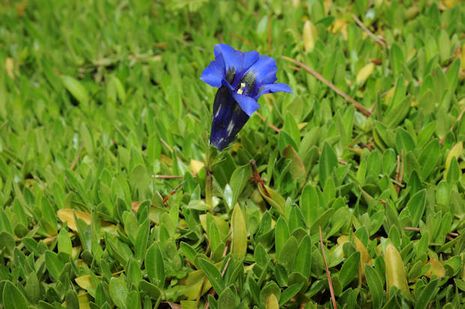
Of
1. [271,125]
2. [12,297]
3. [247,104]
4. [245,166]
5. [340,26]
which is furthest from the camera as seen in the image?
[340,26]

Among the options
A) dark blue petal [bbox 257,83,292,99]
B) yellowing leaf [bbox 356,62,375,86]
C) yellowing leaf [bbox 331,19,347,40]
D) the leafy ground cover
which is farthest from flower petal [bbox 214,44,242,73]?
yellowing leaf [bbox 331,19,347,40]

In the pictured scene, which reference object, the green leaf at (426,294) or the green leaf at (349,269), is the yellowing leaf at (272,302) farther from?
the green leaf at (426,294)

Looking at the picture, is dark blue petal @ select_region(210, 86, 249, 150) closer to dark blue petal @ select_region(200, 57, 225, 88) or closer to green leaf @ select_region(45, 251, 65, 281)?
dark blue petal @ select_region(200, 57, 225, 88)

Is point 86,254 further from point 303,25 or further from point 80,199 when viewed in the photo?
point 303,25

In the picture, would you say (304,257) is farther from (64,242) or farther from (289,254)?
(64,242)

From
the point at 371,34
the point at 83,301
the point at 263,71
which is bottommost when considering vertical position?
the point at 83,301

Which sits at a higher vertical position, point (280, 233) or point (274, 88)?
point (274, 88)

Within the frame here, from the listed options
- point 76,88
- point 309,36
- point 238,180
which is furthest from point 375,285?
point 76,88
